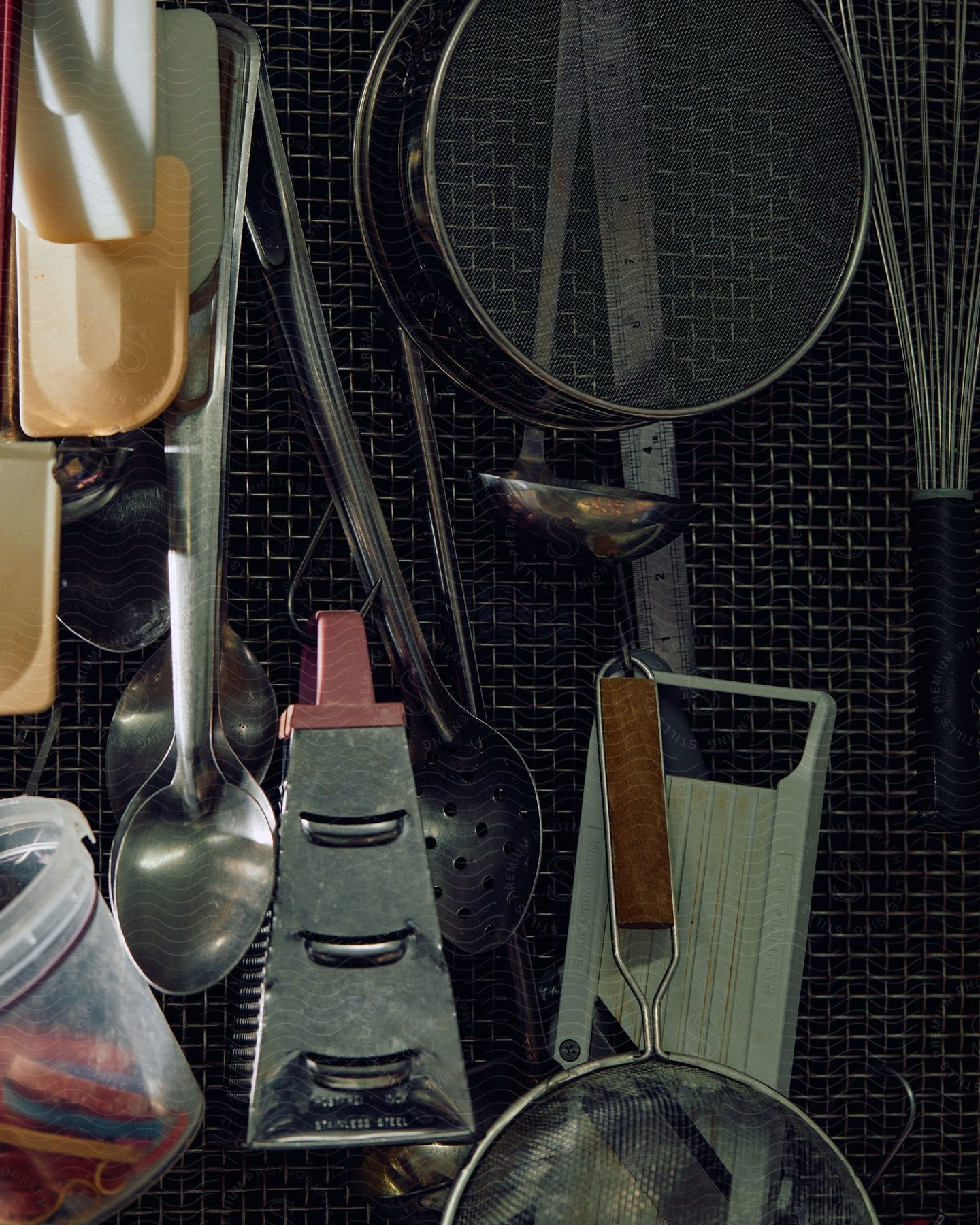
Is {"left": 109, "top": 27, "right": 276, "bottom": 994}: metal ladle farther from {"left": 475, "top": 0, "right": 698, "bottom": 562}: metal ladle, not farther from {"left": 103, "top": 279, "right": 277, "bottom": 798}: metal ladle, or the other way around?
{"left": 475, "top": 0, "right": 698, "bottom": 562}: metal ladle

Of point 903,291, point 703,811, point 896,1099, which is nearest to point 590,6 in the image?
point 903,291

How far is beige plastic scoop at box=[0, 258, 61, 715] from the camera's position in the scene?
1.46ft

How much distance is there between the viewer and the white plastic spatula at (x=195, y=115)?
48 centimetres

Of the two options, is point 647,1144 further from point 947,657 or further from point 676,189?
point 676,189

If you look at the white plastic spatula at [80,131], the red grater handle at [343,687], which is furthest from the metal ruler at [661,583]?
the white plastic spatula at [80,131]

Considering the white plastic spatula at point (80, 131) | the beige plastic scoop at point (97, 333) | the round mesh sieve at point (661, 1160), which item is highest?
the white plastic spatula at point (80, 131)

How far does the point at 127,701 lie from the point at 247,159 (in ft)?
0.77

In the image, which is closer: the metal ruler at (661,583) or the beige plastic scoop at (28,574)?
the beige plastic scoop at (28,574)

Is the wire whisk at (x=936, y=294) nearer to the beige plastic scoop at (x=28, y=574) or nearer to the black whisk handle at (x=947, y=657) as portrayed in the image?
the black whisk handle at (x=947, y=657)

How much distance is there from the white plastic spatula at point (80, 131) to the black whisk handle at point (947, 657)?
354 mm

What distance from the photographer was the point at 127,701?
0.53 m

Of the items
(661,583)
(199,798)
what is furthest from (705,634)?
(199,798)

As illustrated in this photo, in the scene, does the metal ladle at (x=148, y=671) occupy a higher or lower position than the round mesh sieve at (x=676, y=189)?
lower

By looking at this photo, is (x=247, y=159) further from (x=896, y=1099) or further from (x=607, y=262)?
(x=896, y=1099)
